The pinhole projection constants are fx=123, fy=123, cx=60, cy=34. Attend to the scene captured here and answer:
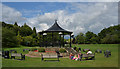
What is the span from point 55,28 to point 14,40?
20.2 metres

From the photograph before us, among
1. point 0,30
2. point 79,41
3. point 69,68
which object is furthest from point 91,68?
point 79,41

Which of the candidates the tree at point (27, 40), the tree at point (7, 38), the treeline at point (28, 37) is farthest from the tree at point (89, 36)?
the tree at point (7, 38)

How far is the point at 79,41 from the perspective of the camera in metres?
53.0

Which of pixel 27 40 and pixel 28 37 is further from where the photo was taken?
pixel 28 37

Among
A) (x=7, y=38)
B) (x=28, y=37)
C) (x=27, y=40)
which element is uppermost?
(x=28, y=37)

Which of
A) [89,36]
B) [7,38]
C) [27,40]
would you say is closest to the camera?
[7,38]

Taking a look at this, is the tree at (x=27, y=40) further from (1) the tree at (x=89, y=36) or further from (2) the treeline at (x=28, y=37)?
(1) the tree at (x=89, y=36)

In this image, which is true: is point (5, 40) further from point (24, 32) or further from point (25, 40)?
point (24, 32)

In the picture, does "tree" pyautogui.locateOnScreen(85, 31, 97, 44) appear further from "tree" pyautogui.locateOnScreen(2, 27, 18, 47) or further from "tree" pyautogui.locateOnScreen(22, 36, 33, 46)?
"tree" pyautogui.locateOnScreen(2, 27, 18, 47)

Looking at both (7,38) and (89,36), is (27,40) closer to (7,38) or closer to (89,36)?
(7,38)

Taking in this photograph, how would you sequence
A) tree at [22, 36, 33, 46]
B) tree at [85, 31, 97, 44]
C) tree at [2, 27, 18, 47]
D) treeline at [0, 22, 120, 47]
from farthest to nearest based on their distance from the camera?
1. tree at [85, 31, 97, 44]
2. tree at [22, 36, 33, 46]
3. treeline at [0, 22, 120, 47]
4. tree at [2, 27, 18, 47]

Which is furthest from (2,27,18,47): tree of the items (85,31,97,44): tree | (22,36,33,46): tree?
(85,31,97,44): tree

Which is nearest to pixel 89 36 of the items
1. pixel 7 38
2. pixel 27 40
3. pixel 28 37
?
pixel 28 37

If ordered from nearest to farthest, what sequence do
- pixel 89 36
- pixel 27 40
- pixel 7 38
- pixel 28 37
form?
pixel 7 38, pixel 27 40, pixel 28 37, pixel 89 36
